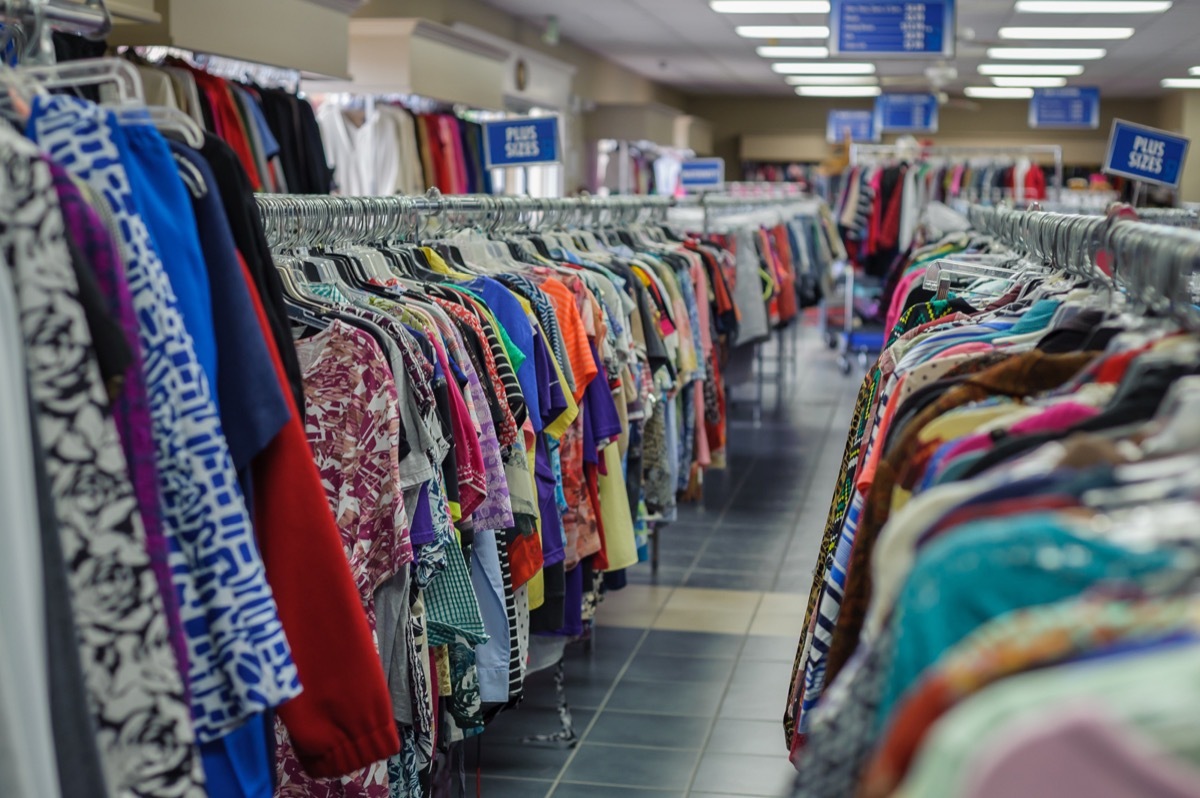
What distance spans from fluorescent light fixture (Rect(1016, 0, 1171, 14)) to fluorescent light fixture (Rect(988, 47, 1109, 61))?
3.01 m

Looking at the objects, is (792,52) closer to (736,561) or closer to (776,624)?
(736,561)

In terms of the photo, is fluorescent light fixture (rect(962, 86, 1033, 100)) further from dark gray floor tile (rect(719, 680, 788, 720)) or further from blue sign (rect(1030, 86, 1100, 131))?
dark gray floor tile (rect(719, 680, 788, 720))

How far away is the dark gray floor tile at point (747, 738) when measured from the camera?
381 centimetres

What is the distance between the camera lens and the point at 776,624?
4980 mm

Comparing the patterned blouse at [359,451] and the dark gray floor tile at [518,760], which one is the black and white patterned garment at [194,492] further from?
the dark gray floor tile at [518,760]

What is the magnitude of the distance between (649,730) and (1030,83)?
Result: 55.3 feet

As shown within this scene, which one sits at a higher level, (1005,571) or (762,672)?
(1005,571)

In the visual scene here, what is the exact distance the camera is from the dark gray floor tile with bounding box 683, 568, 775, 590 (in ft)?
18.0

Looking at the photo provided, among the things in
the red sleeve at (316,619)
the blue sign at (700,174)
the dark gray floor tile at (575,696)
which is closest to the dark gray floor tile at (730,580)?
the dark gray floor tile at (575,696)

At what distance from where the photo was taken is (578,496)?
3561mm

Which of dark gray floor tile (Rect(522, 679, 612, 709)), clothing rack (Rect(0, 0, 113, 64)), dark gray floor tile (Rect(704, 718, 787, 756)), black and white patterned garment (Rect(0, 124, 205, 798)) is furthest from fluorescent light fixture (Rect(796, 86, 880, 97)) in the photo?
black and white patterned garment (Rect(0, 124, 205, 798))

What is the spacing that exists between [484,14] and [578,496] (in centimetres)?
916

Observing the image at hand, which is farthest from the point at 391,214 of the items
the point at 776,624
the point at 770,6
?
the point at 770,6

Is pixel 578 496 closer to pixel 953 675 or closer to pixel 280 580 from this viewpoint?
pixel 280 580
